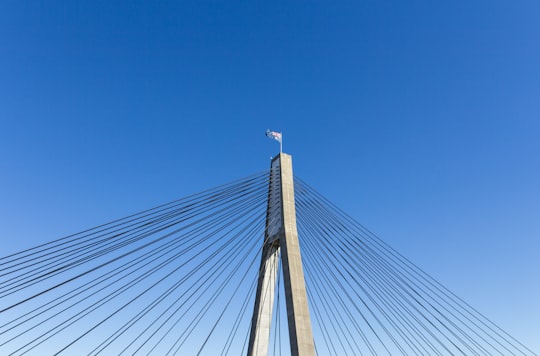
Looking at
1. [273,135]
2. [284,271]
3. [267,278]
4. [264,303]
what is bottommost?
[264,303]

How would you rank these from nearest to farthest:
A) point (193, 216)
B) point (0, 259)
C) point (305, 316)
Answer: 1. point (0, 259)
2. point (305, 316)
3. point (193, 216)

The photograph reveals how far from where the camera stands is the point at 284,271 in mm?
16547

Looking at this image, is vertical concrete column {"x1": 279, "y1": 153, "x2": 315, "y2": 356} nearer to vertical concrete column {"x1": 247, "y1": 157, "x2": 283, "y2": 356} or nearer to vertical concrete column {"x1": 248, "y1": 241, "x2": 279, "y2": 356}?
vertical concrete column {"x1": 247, "y1": 157, "x2": 283, "y2": 356}

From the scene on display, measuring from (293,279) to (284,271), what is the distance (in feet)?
1.98

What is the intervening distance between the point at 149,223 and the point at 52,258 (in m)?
4.04

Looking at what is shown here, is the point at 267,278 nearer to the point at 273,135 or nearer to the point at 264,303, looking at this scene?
the point at 264,303

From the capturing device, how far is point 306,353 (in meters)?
14.3

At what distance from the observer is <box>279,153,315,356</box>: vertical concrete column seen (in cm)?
1470

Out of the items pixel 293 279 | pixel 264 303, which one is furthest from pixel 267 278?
pixel 293 279

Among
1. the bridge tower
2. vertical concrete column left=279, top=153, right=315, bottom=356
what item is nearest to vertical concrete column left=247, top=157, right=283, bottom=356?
the bridge tower

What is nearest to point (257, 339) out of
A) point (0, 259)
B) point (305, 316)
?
point (305, 316)

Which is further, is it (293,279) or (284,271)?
(284,271)

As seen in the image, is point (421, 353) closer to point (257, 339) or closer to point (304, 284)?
point (304, 284)

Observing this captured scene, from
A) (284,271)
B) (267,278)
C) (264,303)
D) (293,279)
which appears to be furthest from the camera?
(267,278)
